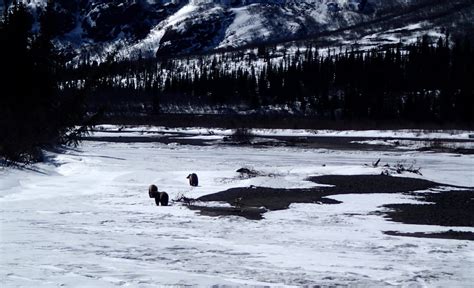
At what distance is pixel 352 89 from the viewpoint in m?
106

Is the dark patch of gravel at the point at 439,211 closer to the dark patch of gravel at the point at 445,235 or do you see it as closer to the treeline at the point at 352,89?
the dark patch of gravel at the point at 445,235

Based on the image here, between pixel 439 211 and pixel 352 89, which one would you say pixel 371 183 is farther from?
pixel 352 89

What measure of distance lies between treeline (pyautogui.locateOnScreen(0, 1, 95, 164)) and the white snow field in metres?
3.86

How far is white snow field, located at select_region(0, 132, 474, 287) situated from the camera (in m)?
8.30

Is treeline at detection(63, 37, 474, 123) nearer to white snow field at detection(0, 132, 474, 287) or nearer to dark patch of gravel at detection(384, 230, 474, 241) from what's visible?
white snow field at detection(0, 132, 474, 287)

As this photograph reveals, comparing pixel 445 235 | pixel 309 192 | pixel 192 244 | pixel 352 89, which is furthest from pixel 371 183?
pixel 352 89

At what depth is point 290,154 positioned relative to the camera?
39.4 metres

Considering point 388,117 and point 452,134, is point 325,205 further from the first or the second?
point 388,117

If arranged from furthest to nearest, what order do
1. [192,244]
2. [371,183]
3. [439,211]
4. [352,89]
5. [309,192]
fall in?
[352,89] → [371,183] → [309,192] → [439,211] → [192,244]

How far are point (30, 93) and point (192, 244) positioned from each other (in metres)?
18.5

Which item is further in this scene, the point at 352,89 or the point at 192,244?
the point at 352,89

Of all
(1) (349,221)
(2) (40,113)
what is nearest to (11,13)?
(2) (40,113)

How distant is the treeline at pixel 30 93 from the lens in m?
23.7

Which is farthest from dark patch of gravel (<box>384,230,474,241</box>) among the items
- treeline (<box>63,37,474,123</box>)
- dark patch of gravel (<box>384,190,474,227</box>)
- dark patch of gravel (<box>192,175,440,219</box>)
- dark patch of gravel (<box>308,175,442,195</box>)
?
treeline (<box>63,37,474,123</box>)
